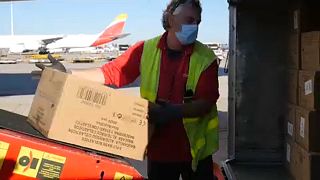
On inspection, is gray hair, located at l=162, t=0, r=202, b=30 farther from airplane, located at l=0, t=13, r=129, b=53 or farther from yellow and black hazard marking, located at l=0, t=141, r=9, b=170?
airplane, located at l=0, t=13, r=129, b=53

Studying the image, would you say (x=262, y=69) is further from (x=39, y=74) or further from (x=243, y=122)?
(x=39, y=74)

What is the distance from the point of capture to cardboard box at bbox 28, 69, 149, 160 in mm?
2562

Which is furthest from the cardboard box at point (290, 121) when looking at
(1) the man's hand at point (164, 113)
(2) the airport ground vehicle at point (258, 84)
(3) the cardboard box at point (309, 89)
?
(1) the man's hand at point (164, 113)

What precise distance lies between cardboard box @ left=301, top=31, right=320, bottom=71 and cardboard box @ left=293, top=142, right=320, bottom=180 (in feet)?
2.23

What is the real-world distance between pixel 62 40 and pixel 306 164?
202ft

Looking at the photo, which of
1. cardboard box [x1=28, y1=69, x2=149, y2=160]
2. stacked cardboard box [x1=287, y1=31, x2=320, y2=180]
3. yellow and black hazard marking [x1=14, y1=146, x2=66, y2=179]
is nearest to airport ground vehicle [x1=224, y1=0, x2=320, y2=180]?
stacked cardboard box [x1=287, y1=31, x2=320, y2=180]

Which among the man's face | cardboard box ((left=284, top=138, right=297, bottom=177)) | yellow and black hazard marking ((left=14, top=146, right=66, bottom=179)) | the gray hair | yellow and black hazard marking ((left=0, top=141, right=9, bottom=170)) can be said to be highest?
the gray hair

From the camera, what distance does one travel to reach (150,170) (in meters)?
3.20

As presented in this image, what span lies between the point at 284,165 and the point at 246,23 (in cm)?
148

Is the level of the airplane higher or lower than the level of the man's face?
lower

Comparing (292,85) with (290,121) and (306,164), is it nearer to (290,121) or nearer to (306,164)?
(290,121)

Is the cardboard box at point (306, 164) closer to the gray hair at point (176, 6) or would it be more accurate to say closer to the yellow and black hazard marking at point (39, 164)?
the gray hair at point (176, 6)

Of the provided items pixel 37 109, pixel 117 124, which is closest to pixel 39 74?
pixel 37 109

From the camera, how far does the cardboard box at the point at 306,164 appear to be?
13.5 ft
